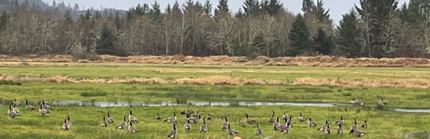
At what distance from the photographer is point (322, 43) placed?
377ft

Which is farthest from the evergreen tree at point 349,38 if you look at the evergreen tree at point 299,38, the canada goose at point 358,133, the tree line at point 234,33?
the canada goose at point 358,133

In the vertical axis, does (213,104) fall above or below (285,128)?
below

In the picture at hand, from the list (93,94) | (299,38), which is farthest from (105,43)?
(93,94)

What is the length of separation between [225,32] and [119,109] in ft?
335

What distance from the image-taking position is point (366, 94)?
43.2 m

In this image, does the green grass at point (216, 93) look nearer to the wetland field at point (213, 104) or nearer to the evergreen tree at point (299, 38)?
the wetland field at point (213, 104)

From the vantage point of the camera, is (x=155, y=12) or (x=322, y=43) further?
(x=155, y=12)

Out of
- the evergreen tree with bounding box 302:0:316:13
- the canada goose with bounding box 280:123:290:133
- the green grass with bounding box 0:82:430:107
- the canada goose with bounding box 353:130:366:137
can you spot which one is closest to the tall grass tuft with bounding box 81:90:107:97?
the green grass with bounding box 0:82:430:107

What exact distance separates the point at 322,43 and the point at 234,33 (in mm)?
27189

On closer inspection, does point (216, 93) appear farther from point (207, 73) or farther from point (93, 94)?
point (207, 73)

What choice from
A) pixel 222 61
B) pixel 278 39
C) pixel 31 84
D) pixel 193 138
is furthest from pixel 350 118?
pixel 278 39

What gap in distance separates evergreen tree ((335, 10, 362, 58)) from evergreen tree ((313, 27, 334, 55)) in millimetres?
6224

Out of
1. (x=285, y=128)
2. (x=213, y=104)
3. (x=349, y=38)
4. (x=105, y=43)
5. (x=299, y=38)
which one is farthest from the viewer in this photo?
(x=105, y=43)

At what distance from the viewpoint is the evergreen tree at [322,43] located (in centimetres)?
11486
